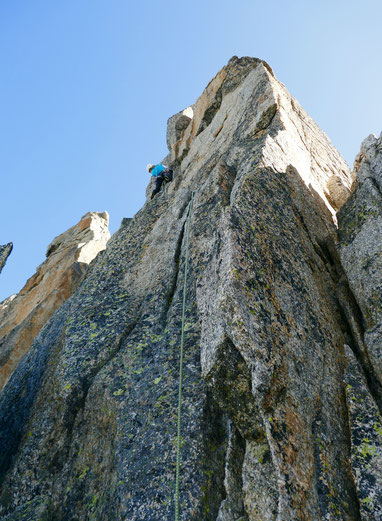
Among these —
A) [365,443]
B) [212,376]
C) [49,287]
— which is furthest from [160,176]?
[365,443]

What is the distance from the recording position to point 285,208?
37.4ft

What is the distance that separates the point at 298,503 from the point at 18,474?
21.0ft

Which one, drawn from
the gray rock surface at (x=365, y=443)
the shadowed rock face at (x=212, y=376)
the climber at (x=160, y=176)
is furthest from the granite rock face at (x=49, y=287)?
the gray rock surface at (x=365, y=443)

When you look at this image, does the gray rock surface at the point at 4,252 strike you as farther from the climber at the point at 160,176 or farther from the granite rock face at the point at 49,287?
the climber at the point at 160,176

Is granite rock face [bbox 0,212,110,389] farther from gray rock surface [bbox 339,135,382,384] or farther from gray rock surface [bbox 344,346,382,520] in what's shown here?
gray rock surface [bbox 339,135,382,384]

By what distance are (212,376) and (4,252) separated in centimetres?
1399

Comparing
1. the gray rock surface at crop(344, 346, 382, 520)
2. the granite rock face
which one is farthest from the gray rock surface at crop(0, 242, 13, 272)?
the gray rock surface at crop(344, 346, 382, 520)

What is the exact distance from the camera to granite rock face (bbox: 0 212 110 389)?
1694cm

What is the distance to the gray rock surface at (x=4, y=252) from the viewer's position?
57.2 ft

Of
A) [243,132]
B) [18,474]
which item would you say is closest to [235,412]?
[18,474]

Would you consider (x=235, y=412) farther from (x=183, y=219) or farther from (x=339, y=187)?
(x=339, y=187)

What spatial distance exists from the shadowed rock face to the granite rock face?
4.54 metres

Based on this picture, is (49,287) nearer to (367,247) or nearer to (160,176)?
(160,176)

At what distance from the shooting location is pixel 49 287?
2291 centimetres
